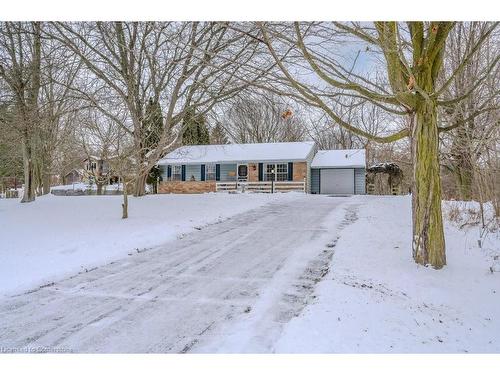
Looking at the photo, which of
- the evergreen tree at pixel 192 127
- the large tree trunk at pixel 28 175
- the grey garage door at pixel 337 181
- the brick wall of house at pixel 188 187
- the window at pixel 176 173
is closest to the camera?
the evergreen tree at pixel 192 127

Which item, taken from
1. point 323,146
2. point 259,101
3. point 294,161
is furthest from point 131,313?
point 323,146

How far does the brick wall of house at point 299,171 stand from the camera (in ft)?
52.3

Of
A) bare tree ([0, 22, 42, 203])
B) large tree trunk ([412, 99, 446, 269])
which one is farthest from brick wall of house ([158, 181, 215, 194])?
large tree trunk ([412, 99, 446, 269])

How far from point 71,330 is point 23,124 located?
7035 millimetres

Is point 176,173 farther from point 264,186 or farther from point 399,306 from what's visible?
point 399,306

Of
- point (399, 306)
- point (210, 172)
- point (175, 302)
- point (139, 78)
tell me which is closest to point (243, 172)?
point (210, 172)

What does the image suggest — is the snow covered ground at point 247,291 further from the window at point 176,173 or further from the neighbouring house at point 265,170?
the window at point 176,173

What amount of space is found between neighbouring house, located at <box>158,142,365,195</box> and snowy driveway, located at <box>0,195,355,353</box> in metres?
11.5

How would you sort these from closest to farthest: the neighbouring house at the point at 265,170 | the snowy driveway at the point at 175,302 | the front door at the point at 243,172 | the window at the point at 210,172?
the snowy driveway at the point at 175,302
the neighbouring house at the point at 265,170
the front door at the point at 243,172
the window at the point at 210,172

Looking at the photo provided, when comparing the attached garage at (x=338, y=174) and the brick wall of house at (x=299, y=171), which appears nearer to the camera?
the brick wall of house at (x=299, y=171)

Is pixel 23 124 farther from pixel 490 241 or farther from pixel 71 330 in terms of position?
pixel 490 241

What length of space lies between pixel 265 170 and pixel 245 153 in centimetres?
131

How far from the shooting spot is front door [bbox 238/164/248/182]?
55.1 ft

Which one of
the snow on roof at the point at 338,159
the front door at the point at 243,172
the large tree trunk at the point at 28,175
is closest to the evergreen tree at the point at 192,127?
the large tree trunk at the point at 28,175
